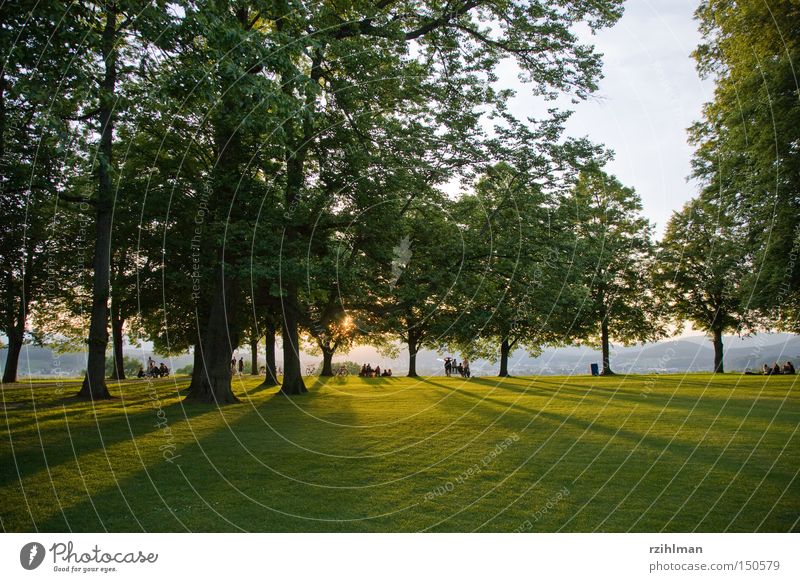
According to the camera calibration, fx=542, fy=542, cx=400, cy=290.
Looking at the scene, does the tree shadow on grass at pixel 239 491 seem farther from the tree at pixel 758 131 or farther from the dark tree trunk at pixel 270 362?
the dark tree trunk at pixel 270 362

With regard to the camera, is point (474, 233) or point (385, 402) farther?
point (385, 402)

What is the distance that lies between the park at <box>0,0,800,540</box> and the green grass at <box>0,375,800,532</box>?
0.31 ft

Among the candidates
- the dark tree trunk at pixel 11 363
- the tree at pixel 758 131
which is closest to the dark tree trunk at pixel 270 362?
the dark tree trunk at pixel 11 363

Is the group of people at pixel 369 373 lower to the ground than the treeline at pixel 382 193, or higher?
lower

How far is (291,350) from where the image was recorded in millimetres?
32344

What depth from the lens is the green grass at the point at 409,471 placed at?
8.29 m

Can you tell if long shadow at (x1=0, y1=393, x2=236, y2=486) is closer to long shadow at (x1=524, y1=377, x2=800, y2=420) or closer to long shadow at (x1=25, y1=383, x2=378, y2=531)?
long shadow at (x1=25, y1=383, x2=378, y2=531)

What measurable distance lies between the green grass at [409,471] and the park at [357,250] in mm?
93

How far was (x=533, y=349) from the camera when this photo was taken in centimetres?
5372

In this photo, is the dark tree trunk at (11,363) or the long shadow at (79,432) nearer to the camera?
the long shadow at (79,432)

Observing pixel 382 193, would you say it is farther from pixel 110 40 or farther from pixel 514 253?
pixel 110 40

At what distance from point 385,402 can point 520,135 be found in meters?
13.8
